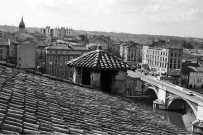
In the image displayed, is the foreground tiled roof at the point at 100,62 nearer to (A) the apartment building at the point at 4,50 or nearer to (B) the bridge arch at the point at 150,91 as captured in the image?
(B) the bridge arch at the point at 150,91

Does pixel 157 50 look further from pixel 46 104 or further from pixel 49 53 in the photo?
pixel 46 104

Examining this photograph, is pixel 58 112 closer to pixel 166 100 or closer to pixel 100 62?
pixel 100 62

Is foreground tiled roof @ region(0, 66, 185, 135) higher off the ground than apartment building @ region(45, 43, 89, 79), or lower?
higher

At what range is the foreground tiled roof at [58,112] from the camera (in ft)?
13.4

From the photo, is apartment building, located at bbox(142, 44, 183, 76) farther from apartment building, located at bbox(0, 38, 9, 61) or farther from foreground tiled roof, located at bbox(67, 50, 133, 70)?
foreground tiled roof, located at bbox(67, 50, 133, 70)

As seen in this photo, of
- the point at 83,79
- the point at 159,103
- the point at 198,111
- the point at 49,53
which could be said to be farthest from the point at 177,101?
the point at 83,79

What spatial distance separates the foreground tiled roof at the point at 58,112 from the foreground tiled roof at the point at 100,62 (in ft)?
5.77

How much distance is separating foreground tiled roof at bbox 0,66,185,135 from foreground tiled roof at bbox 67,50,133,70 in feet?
5.77

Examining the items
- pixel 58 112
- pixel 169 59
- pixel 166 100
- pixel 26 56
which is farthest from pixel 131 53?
pixel 58 112

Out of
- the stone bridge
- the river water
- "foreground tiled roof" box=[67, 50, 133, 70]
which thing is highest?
"foreground tiled roof" box=[67, 50, 133, 70]

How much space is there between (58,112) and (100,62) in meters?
4.45

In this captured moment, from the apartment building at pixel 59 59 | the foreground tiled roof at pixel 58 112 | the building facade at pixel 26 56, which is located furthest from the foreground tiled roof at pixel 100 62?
the apartment building at pixel 59 59

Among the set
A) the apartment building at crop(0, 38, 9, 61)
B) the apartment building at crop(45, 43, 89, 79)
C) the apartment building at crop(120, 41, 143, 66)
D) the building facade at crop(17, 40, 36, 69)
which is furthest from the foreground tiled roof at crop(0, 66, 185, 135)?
the apartment building at crop(120, 41, 143, 66)

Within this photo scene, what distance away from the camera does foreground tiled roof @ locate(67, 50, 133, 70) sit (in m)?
9.25
